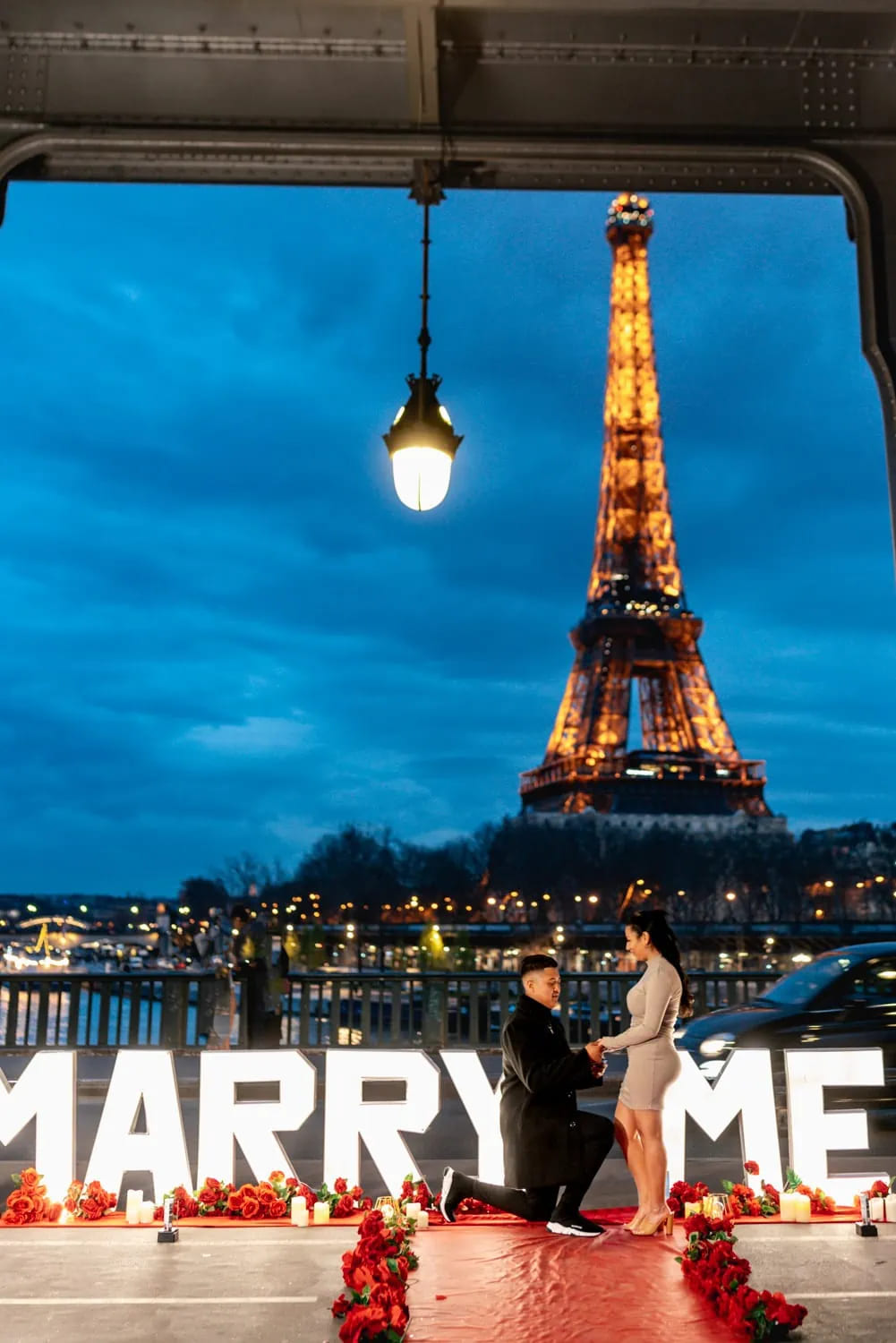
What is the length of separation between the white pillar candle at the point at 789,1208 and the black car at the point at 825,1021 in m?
4.29

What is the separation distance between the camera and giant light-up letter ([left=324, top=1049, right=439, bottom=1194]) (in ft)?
24.2

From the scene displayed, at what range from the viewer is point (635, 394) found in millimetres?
77750

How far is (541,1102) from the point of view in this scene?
7027mm

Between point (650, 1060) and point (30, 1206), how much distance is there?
359cm

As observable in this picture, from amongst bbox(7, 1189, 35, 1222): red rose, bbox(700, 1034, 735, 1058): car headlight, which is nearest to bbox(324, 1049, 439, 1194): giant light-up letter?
bbox(7, 1189, 35, 1222): red rose

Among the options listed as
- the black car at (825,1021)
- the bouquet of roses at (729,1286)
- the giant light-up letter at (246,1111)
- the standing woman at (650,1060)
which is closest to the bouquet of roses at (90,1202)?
the giant light-up letter at (246,1111)

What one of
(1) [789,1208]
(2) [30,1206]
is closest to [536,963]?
(1) [789,1208]

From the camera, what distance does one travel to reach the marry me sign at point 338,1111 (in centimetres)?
723

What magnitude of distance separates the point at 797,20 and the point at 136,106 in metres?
3.55

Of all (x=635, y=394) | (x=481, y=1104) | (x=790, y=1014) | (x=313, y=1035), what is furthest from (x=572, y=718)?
(x=481, y=1104)

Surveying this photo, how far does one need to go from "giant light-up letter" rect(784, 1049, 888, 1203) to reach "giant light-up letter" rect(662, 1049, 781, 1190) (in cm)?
13

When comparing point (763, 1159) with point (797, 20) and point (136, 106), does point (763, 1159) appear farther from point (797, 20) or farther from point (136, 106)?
point (136, 106)

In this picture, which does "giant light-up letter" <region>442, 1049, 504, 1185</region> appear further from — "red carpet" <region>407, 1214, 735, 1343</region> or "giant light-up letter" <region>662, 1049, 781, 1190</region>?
"giant light-up letter" <region>662, 1049, 781, 1190</region>

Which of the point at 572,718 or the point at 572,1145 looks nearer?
the point at 572,1145
